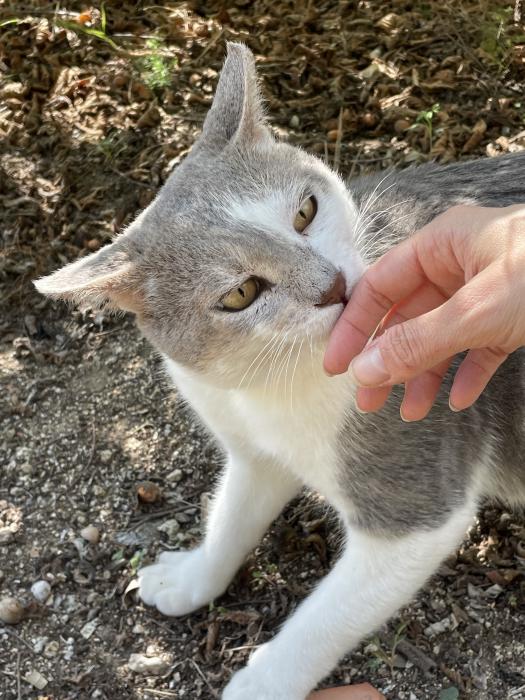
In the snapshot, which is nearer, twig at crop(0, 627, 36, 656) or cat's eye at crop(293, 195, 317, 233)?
cat's eye at crop(293, 195, 317, 233)

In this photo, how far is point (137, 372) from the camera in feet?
12.9

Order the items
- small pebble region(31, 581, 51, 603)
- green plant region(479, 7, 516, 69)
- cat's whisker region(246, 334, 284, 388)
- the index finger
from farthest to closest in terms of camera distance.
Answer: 1. green plant region(479, 7, 516, 69)
2. small pebble region(31, 581, 51, 603)
3. cat's whisker region(246, 334, 284, 388)
4. the index finger

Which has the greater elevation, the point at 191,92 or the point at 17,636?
the point at 191,92

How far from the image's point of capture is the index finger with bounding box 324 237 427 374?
7.21 feet

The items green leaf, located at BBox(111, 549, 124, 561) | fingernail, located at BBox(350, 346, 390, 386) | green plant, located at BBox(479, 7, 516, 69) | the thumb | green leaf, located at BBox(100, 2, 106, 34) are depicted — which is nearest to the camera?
the thumb

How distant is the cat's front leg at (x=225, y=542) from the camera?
3.19m

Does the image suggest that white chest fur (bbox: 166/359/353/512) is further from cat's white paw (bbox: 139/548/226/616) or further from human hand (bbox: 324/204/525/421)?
cat's white paw (bbox: 139/548/226/616)

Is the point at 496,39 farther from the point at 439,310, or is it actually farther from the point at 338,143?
the point at 439,310

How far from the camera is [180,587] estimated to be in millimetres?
3201

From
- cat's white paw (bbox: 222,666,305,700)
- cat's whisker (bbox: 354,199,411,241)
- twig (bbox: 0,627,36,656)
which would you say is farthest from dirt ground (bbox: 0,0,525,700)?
cat's whisker (bbox: 354,199,411,241)

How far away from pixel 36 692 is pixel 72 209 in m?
2.33

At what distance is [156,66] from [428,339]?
10.7 feet

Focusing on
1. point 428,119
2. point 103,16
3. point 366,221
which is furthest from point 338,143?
point 366,221

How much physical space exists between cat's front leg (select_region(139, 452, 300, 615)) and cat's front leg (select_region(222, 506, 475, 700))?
463mm
